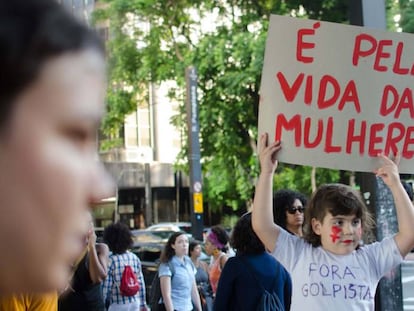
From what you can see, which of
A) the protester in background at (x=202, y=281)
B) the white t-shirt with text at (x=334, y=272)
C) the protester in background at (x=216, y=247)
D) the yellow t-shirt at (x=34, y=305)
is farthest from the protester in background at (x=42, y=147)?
the protester in background at (x=216, y=247)

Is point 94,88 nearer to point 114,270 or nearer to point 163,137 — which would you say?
point 114,270

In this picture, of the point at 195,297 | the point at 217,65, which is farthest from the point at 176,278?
the point at 217,65

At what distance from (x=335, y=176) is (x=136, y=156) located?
16.3 m

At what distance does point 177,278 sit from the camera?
6.89 metres

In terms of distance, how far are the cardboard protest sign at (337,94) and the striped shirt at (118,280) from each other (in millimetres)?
3688

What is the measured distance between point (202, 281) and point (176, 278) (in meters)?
1.20

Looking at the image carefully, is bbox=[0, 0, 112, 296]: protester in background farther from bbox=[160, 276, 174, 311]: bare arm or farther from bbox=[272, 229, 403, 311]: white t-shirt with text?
bbox=[160, 276, 174, 311]: bare arm

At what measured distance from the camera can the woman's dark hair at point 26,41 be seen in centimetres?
60

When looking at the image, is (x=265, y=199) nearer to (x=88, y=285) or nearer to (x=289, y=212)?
(x=289, y=212)

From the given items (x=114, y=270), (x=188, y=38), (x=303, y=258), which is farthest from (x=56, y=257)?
(x=188, y=38)

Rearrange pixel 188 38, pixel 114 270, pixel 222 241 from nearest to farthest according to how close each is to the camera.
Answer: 1. pixel 114 270
2. pixel 222 241
3. pixel 188 38

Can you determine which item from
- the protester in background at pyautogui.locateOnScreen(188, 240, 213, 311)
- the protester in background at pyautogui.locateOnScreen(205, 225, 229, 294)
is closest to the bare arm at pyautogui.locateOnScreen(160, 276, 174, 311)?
the protester in background at pyautogui.locateOnScreen(188, 240, 213, 311)

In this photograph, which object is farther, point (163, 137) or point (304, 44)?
point (163, 137)

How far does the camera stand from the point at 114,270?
6520 millimetres
